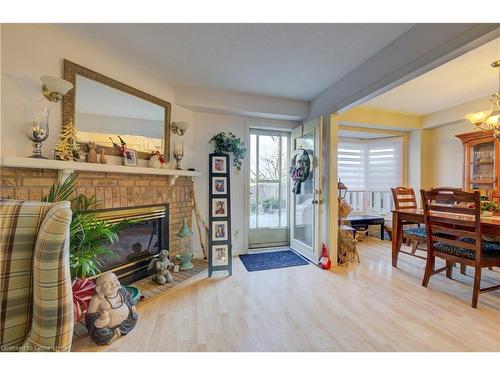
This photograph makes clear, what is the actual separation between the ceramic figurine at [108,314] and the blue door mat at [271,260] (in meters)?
1.45

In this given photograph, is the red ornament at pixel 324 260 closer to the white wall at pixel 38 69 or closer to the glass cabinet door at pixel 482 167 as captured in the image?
the glass cabinet door at pixel 482 167

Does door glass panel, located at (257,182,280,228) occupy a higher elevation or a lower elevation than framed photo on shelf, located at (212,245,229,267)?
higher

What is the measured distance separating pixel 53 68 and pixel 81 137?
0.53 metres

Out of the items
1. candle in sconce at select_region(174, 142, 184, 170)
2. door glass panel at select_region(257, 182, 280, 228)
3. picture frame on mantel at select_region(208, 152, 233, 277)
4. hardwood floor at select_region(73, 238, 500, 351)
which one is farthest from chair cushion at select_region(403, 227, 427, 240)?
candle in sconce at select_region(174, 142, 184, 170)

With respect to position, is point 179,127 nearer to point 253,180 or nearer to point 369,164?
point 253,180

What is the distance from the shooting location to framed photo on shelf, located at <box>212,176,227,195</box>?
8.37 ft

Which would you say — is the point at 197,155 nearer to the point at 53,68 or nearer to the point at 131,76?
the point at 131,76

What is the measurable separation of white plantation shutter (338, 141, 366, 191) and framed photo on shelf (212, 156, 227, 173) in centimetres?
302

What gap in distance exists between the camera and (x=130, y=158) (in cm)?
226

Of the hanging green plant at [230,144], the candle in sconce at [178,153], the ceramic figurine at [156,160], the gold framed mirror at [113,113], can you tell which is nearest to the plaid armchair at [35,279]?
the gold framed mirror at [113,113]

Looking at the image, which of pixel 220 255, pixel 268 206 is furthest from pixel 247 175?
pixel 220 255

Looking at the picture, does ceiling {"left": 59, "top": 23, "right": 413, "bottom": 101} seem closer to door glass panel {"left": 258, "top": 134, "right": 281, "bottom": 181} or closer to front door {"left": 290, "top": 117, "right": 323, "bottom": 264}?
front door {"left": 290, "top": 117, "right": 323, "bottom": 264}

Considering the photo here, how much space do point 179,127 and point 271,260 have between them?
82.7 inches
